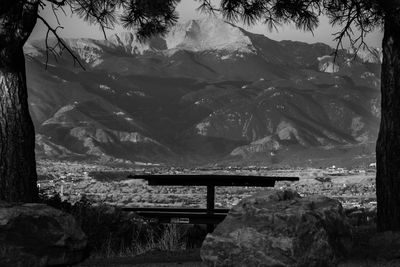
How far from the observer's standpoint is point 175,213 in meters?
18.0

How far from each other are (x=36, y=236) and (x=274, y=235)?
3296 millimetres

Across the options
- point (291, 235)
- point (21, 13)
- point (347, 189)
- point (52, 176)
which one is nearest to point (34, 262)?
point (291, 235)

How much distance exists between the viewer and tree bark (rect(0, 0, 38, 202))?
14.8 m

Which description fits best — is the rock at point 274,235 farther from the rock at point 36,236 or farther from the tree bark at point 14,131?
the tree bark at point 14,131

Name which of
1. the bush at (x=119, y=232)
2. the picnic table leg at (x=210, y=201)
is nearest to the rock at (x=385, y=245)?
the bush at (x=119, y=232)

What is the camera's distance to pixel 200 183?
17906mm

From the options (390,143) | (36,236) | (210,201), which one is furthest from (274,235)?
(210,201)

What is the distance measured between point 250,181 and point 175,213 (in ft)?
5.87

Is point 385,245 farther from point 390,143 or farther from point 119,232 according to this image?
point 119,232

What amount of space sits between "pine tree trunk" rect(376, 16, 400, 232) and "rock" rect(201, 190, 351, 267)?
162 inches

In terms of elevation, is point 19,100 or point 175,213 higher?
point 19,100

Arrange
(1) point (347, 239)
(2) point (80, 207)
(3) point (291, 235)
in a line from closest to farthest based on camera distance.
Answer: (3) point (291, 235), (1) point (347, 239), (2) point (80, 207)

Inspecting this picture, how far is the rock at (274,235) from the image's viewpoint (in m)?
9.51

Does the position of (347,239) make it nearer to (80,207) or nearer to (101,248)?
(101,248)
